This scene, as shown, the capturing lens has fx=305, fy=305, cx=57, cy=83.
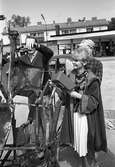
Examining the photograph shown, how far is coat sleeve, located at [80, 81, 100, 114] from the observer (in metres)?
3.05

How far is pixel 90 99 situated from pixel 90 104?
0.17 ft

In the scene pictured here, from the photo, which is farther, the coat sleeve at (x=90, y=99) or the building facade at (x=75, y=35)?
the building facade at (x=75, y=35)

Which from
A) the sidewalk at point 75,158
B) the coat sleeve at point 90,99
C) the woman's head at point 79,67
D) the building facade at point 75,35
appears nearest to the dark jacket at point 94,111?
the coat sleeve at point 90,99

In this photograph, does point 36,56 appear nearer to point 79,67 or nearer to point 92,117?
point 79,67

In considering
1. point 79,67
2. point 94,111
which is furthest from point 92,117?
point 79,67

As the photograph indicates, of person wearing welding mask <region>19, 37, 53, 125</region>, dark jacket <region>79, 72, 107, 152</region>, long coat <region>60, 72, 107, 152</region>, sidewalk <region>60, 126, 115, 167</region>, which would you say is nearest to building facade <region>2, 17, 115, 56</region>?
sidewalk <region>60, 126, 115, 167</region>

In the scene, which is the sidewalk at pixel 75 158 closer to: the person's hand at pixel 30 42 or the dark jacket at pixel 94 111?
the dark jacket at pixel 94 111

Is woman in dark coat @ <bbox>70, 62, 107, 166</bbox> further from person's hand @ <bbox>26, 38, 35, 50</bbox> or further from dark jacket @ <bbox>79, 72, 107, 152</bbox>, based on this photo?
person's hand @ <bbox>26, 38, 35, 50</bbox>

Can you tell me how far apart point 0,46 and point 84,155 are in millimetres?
1413

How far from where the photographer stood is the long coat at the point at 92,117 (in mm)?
3066

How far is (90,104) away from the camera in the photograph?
10.0 feet

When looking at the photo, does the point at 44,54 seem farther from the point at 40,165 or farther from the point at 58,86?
the point at 40,165

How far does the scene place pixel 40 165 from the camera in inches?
146

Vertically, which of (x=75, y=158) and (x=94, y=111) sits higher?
(x=94, y=111)
